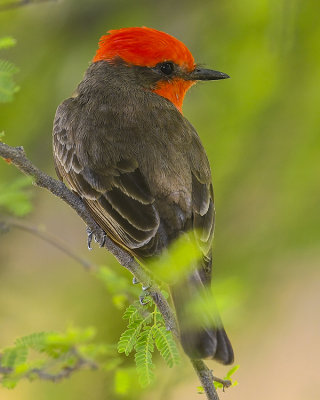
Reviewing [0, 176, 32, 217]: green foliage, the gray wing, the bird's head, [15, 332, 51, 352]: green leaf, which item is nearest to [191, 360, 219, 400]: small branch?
the gray wing

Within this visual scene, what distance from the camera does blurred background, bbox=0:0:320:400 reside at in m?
4.14

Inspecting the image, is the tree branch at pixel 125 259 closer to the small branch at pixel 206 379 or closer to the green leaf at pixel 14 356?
the small branch at pixel 206 379

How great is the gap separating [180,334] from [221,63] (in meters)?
2.43

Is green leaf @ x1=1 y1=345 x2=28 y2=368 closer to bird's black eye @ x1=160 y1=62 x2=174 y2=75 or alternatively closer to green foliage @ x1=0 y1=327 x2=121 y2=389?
green foliage @ x1=0 y1=327 x2=121 y2=389

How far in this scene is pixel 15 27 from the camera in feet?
17.4

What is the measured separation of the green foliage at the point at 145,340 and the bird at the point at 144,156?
7 cm

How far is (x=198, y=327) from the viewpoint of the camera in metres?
2.82

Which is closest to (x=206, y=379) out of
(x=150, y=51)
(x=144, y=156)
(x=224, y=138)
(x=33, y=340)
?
(x=33, y=340)

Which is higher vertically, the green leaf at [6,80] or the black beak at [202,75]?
the black beak at [202,75]

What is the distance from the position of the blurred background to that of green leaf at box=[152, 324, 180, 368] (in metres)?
0.71

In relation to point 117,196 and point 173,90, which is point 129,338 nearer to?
point 117,196

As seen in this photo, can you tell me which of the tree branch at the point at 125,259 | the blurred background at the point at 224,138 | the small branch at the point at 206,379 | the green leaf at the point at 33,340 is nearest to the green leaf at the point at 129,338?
the tree branch at the point at 125,259

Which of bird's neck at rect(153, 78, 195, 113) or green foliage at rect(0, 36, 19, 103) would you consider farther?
bird's neck at rect(153, 78, 195, 113)

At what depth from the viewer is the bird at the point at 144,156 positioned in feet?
10.6
